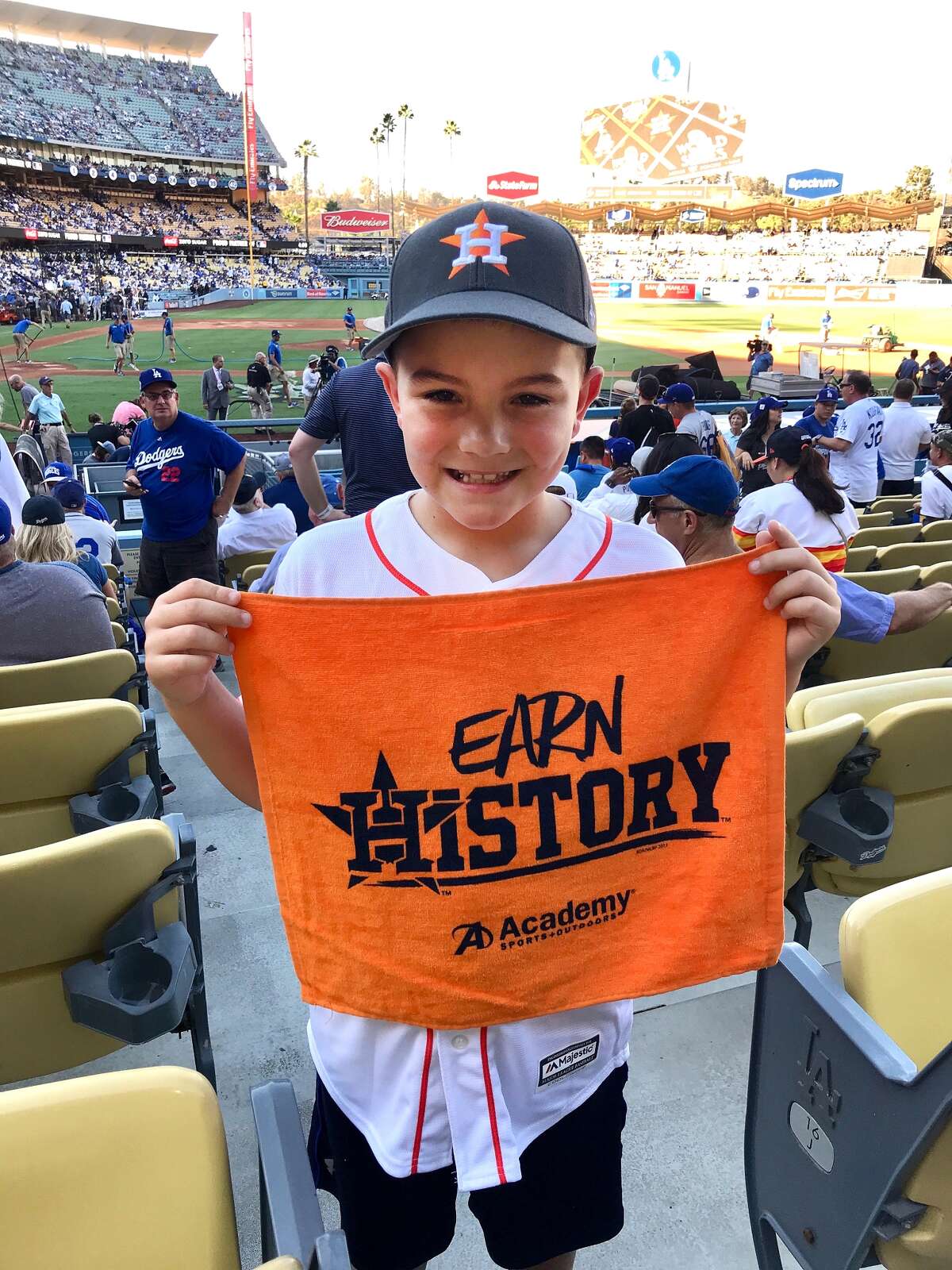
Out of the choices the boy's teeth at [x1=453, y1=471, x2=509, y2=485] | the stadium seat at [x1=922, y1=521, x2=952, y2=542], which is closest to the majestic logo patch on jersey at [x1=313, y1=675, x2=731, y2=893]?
the boy's teeth at [x1=453, y1=471, x2=509, y2=485]

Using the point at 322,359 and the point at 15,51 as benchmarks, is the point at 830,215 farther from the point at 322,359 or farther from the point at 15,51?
the point at 15,51

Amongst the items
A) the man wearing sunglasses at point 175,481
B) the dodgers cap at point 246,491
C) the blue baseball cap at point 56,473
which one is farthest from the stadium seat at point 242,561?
the blue baseball cap at point 56,473

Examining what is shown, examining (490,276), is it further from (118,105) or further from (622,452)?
(118,105)

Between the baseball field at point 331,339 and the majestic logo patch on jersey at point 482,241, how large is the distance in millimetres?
16577

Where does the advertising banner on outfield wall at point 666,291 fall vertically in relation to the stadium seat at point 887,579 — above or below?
above

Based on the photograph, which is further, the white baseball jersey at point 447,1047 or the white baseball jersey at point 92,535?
the white baseball jersey at point 92,535

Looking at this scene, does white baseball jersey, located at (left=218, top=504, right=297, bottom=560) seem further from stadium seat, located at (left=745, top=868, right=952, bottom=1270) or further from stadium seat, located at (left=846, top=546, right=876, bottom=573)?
stadium seat, located at (left=745, top=868, right=952, bottom=1270)

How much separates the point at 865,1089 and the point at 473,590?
1028 mm

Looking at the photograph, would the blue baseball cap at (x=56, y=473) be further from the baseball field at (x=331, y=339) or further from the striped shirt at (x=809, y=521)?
the baseball field at (x=331, y=339)

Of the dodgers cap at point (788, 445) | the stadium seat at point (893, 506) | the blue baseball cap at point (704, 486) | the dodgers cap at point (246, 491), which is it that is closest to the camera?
the blue baseball cap at point (704, 486)

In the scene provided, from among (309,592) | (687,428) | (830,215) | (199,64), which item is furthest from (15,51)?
(309,592)

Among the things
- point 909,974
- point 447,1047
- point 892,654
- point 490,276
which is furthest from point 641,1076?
point 892,654

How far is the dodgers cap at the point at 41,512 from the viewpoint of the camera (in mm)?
3934

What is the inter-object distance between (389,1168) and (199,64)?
304ft
